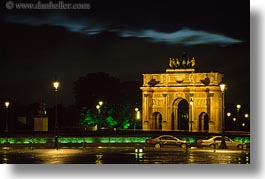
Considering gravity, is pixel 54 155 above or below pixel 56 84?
below

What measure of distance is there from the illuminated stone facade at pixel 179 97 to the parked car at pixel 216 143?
96.3ft

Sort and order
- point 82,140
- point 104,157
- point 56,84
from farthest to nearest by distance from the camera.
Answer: point 82,140, point 56,84, point 104,157

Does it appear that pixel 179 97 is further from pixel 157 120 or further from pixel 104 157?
pixel 104 157

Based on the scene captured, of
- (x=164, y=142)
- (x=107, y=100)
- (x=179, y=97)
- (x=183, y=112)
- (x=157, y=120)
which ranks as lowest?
(x=164, y=142)

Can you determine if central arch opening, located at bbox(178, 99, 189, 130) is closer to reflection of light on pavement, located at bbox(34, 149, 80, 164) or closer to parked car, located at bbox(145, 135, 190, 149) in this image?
parked car, located at bbox(145, 135, 190, 149)

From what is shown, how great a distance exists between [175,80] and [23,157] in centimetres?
4210

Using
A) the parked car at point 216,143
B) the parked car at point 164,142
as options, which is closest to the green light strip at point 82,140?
the parked car at point 216,143

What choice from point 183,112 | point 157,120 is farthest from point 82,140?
point 183,112

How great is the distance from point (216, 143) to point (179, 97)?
37.6 m

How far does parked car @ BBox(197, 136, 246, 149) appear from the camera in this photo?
28.4 m

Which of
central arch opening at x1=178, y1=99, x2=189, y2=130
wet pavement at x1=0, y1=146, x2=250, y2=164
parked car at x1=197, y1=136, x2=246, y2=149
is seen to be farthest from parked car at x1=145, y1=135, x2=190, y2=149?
central arch opening at x1=178, y1=99, x2=189, y2=130

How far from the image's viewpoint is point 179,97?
222 feet

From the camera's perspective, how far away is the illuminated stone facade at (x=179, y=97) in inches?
2505

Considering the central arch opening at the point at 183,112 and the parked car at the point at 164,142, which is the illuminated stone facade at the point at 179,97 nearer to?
the central arch opening at the point at 183,112
